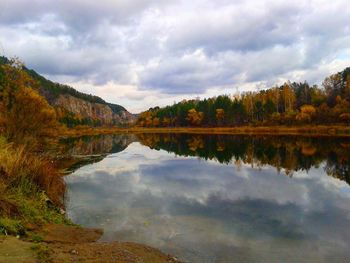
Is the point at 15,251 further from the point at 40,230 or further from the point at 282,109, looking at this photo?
the point at 282,109

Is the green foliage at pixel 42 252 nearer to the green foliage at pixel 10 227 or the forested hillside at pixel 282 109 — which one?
the green foliage at pixel 10 227

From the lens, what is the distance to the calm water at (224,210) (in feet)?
40.2

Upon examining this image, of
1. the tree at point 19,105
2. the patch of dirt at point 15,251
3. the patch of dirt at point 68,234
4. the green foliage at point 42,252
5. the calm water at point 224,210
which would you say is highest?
the tree at point 19,105

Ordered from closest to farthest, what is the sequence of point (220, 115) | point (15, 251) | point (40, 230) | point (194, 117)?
point (15, 251)
point (40, 230)
point (220, 115)
point (194, 117)

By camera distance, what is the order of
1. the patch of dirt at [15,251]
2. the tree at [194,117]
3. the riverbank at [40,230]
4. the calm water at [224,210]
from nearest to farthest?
1. the patch of dirt at [15,251]
2. the riverbank at [40,230]
3. the calm water at [224,210]
4. the tree at [194,117]

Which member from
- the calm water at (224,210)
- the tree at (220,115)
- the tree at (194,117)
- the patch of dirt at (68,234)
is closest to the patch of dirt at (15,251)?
the patch of dirt at (68,234)

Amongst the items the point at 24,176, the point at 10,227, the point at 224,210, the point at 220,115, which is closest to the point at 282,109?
the point at 220,115

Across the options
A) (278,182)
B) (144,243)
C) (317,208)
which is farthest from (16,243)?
(278,182)

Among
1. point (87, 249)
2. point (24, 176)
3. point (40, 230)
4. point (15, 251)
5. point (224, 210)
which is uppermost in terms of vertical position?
point (24, 176)

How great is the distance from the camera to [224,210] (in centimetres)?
1734

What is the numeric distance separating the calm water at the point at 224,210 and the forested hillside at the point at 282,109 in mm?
69535

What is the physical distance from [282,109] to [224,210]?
12139 centimetres

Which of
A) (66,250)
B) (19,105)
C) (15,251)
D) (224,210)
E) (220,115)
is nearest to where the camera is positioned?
(15,251)

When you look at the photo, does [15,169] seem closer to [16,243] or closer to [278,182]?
[16,243]
